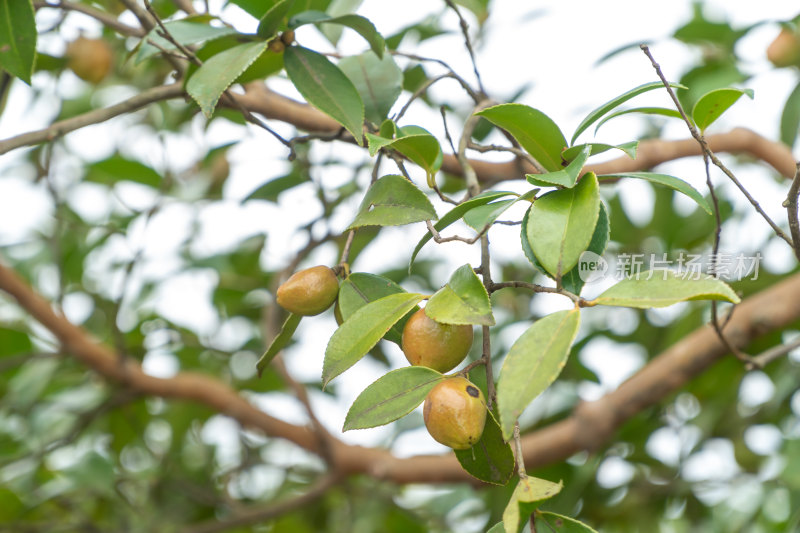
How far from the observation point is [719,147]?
894 mm

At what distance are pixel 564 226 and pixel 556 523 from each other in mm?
149

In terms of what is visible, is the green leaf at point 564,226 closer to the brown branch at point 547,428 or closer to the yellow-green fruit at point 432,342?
the yellow-green fruit at point 432,342

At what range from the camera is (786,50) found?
3.01ft

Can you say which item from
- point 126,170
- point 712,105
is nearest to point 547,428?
point 712,105

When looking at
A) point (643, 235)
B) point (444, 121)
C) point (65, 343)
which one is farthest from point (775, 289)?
point (65, 343)

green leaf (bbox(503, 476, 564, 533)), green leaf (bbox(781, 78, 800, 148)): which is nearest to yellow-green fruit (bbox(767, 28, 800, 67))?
green leaf (bbox(781, 78, 800, 148))

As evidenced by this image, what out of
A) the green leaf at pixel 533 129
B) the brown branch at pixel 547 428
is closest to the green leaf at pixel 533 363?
the green leaf at pixel 533 129

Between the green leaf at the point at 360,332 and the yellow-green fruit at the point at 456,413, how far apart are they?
42 mm

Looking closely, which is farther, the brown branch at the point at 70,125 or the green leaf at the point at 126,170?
the green leaf at the point at 126,170

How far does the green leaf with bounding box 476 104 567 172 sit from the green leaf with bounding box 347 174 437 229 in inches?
2.3

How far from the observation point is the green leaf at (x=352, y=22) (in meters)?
0.50

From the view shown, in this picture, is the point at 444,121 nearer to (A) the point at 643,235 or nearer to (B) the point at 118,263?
(A) the point at 643,235

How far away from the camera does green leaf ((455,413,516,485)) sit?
39 cm

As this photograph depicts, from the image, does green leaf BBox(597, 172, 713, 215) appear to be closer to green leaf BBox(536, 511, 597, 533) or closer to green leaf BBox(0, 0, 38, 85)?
green leaf BBox(536, 511, 597, 533)
